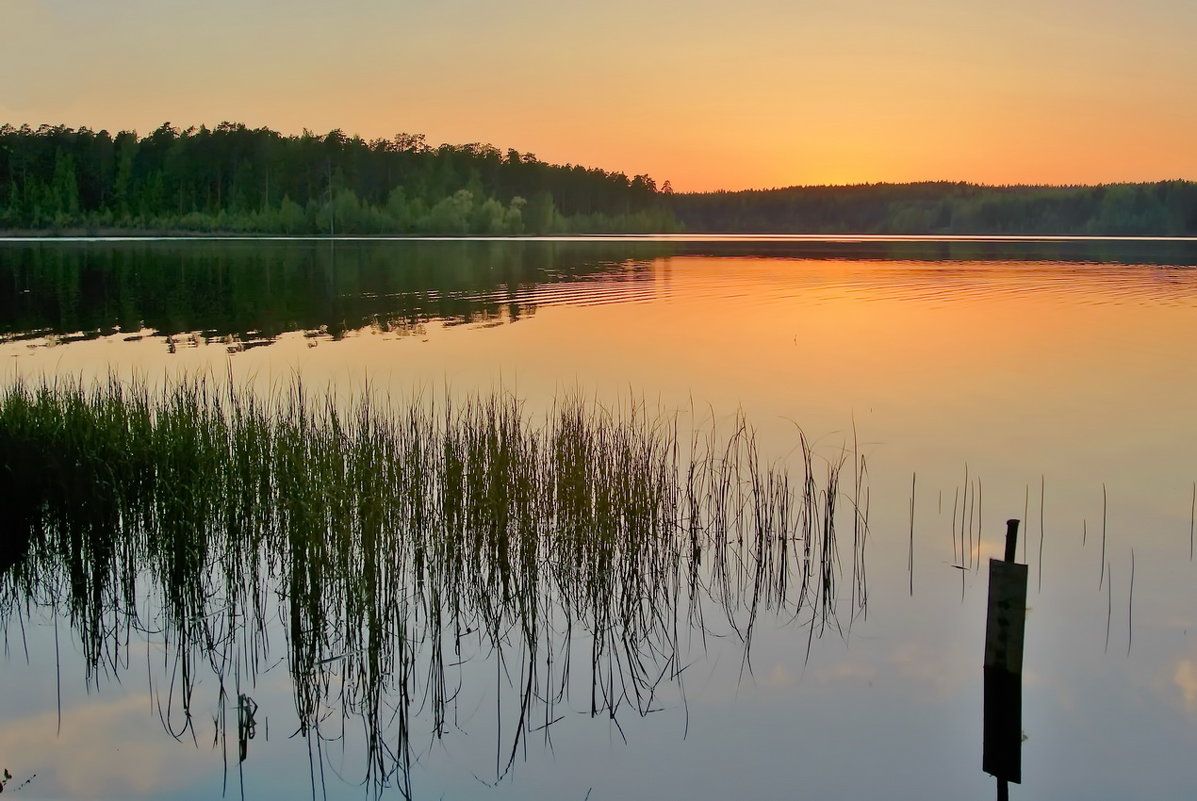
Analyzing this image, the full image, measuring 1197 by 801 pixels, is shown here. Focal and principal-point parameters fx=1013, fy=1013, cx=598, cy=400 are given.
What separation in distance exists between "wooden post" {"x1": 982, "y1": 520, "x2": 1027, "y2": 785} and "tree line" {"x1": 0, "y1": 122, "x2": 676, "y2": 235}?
97.5 metres

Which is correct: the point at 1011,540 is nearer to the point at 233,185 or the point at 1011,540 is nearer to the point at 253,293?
the point at 253,293

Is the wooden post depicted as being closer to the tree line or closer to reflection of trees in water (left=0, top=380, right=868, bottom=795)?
reflection of trees in water (left=0, top=380, right=868, bottom=795)

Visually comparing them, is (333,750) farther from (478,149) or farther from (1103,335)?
(478,149)

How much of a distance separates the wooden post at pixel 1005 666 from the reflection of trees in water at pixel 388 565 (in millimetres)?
1743

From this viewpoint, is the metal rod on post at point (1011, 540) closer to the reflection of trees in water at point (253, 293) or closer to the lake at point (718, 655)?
the lake at point (718, 655)

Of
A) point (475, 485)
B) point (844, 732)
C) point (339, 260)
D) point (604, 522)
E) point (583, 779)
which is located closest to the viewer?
point (583, 779)

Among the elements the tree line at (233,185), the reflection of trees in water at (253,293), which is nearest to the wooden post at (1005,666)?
the reflection of trees in water at (253,293)

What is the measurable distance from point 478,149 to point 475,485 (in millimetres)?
128292

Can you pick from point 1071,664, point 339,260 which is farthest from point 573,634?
point 339,260

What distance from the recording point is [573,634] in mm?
6137

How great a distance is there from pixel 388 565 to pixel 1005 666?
340cm

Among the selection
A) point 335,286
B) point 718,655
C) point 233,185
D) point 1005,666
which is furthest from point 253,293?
point 233,185

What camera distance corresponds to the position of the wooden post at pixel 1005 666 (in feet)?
13.3

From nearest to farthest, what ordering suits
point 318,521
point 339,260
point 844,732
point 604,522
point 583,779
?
point 583,779 < point 844,732 < point 318,521 < point 604,522 < point 339,260
